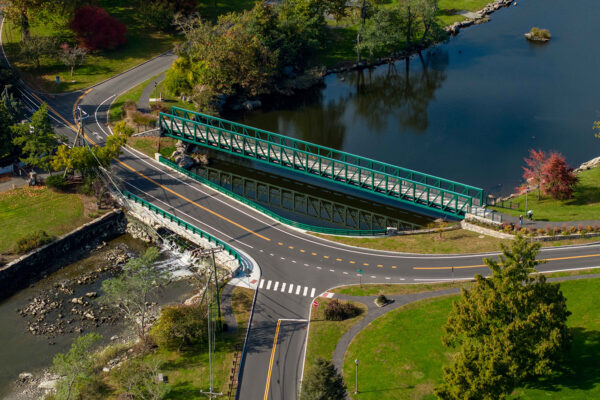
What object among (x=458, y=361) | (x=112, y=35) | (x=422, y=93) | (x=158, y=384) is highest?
(x=112, y=35)

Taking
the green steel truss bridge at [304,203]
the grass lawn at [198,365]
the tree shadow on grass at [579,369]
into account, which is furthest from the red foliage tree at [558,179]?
the grass lawn at [198,365]

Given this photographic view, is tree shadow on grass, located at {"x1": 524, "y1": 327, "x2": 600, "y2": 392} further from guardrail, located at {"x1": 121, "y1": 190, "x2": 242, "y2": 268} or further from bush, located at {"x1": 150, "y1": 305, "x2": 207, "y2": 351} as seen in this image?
guardrail, located at {"x1": 121, "y1": 190, "x2": 242, "y2": 268}

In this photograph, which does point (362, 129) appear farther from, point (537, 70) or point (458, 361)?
point (458, 361)

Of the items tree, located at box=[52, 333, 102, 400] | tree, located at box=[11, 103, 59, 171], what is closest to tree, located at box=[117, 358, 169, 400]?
tree, located at box=[52, 333, 102, 400]

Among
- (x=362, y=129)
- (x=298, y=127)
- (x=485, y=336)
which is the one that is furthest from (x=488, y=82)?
(x=485, y=336)

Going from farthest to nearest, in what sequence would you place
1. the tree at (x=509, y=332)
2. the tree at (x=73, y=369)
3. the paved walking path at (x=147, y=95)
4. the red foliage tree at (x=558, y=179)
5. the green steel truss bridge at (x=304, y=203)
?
1. the paved walking path at (x=147, y=95)
2. the green steel truss bridge at (x=304, y=203)
3. the red foliage tree at (x=558, y=179)
4. the tree at (x=73, y=369)
5. the tree at (x=509, y=332)

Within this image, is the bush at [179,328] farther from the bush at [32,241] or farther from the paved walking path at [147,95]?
the paved walking path at [147,95]
